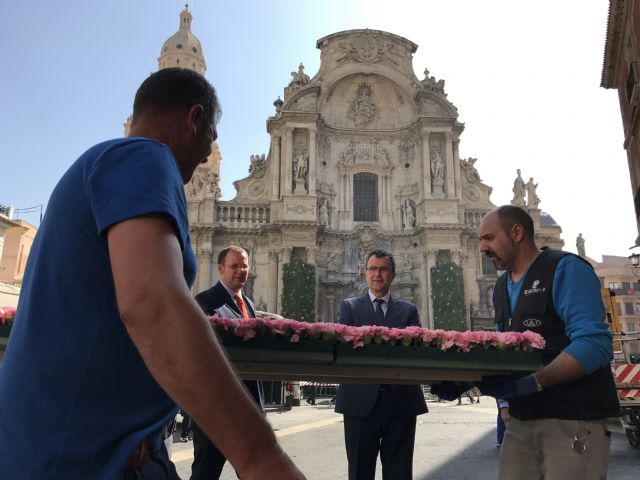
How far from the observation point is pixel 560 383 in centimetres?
275

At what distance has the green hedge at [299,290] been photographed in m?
27.6

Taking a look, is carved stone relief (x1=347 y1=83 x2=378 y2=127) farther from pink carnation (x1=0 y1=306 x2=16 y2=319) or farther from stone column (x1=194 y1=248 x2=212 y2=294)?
pink carnation (x1=0 y1=306 x2=16 y2=319)

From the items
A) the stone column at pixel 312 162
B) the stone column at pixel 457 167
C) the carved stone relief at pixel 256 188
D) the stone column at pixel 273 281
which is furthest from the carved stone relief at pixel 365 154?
the stone column at pixel 273 281

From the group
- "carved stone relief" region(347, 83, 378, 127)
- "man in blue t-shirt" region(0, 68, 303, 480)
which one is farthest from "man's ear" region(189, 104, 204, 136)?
"carved stone relief" region(347, 83, 378, 127)

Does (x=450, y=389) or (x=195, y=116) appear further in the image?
(x=450, y=389)

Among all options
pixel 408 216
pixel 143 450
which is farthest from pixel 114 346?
pixel 408 216

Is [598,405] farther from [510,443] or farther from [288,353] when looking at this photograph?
[288,353]

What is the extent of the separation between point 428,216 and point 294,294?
8.79 meters

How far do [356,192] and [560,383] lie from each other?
2924cm

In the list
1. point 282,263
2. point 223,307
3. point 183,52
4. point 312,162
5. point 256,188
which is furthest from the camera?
point 183,52

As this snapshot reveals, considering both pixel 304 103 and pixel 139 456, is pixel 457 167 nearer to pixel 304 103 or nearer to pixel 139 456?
pixel 304 103

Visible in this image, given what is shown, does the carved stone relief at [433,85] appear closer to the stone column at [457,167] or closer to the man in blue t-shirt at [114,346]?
the stone column at [457,167]

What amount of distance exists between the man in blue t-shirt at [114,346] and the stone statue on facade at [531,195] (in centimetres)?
3285

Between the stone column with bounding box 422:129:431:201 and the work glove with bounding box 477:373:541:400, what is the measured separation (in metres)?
27.8
